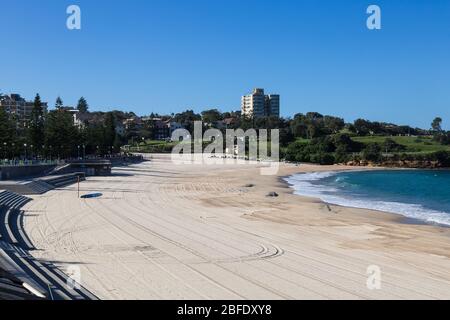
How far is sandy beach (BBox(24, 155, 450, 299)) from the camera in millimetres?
11123

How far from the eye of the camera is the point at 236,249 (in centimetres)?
1564

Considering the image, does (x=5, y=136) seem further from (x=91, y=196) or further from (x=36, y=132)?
(x=91, y=196)

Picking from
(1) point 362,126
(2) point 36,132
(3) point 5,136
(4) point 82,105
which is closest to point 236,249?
(3) point 5,136

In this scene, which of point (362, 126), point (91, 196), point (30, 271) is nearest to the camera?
point (30, 271)

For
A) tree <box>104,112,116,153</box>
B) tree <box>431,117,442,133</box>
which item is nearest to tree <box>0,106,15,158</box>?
tree <box>104,112,116,153</box>

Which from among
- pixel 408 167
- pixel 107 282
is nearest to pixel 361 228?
pixel 107 282

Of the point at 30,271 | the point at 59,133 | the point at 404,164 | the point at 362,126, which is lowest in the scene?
the point at 404,164

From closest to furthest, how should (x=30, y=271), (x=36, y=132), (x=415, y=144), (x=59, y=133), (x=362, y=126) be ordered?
(x=30, y=271) < (x=36, y=132) < (x=59, y=133) < (x=415, y=144) < (x=362, y=126)

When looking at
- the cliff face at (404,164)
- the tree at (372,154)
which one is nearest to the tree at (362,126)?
the tree at (372,154)

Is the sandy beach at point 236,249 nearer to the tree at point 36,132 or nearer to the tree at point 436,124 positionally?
the tree at point 36,132

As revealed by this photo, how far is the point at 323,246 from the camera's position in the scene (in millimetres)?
16531

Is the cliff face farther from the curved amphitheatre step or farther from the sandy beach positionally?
the curved amphitheatre step

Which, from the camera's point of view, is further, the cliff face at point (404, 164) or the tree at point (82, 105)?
the tree at point (82, 105)

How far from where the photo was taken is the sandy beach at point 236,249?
1112 centimetres
